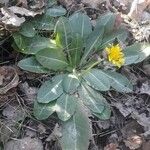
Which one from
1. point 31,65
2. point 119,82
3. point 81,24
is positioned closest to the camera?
point 31,65

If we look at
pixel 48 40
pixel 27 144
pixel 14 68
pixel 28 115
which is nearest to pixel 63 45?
pixel 48 40

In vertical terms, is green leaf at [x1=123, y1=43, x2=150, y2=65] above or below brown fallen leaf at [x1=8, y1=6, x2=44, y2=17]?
below

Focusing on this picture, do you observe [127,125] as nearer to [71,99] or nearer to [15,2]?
[71,99]

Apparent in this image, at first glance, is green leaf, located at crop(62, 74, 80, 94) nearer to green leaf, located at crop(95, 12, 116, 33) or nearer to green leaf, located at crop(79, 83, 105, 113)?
green leaf, located at crop(79, 83, 105, 113)

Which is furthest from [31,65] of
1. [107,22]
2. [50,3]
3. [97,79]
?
[107,22]

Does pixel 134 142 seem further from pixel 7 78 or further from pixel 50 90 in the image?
pixel 7 78

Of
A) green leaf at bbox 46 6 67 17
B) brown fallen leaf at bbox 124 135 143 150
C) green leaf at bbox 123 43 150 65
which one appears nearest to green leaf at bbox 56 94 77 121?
brown fallen leaf at bbox 124 135 143 150

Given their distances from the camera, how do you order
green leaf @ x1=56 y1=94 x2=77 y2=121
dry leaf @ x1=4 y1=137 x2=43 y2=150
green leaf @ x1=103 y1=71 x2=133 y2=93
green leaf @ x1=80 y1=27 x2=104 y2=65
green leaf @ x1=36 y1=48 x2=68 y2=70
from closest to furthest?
1. dry leaf @ x1=4 y1=137 x2=43 y2=150
2. green leaf @ x1=56 y1=94 x2=77 y2=121
3. green leaf @ x1=36 y1=48 x2=68 y2=70
4. green leaf @ x1=103 y1=71 x2=133 y2=93
5. green leaf @ x1=80 y1=27 x2=104 y2=65
